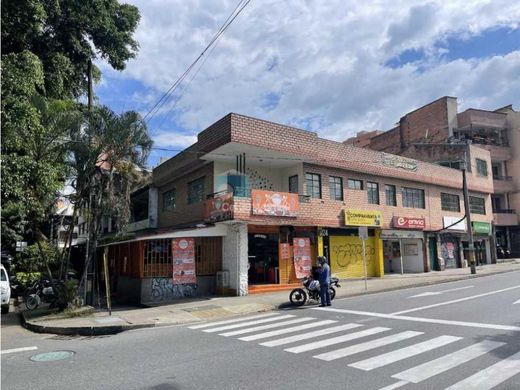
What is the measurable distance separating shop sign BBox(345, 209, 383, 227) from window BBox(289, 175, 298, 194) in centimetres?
318

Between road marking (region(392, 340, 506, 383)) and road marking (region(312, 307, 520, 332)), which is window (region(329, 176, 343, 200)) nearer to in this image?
road marking (region(312, 307, 520, 332))

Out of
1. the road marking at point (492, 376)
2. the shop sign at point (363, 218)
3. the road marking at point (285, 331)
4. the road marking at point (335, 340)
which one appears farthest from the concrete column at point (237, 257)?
the road marking at point (492, 376)

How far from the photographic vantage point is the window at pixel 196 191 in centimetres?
2220

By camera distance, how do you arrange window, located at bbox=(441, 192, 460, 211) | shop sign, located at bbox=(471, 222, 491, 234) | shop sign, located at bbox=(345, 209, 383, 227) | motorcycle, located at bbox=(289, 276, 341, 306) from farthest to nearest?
shop sign, located at bbox=(471, 222, 491, 234) → window, located at bbox=(441, 192, 460, 211) → shop sign, located at bbox=(345, 209, 383, 227) → motorcycle, located at bbox=(289, 276, 341, 306)

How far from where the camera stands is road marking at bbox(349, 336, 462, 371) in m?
6.73

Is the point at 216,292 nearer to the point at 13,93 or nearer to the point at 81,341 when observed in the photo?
the point at 81,341

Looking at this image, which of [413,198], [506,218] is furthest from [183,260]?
[506,218]

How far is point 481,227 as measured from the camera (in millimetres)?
34125

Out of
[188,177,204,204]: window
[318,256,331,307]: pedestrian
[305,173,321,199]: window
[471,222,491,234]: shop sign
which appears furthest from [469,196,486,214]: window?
[318,256,331,307]: pedestrian

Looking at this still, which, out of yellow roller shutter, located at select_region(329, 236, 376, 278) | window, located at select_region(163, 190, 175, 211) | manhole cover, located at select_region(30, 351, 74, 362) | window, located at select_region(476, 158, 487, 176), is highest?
window, located at select_region(476, 158, 487, 176)

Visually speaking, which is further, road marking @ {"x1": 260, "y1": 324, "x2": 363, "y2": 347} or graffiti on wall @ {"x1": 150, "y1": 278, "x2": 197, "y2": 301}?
Result: graffiti on wall @ {"x1": 150, "y1": 278, "x2": 197, "y2": 301}

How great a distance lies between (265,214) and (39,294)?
9.99m

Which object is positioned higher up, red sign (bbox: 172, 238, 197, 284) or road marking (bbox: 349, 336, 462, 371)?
red sign (bbox: 172, 238, 197, 284)

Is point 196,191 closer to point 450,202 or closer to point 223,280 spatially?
point 223,280
